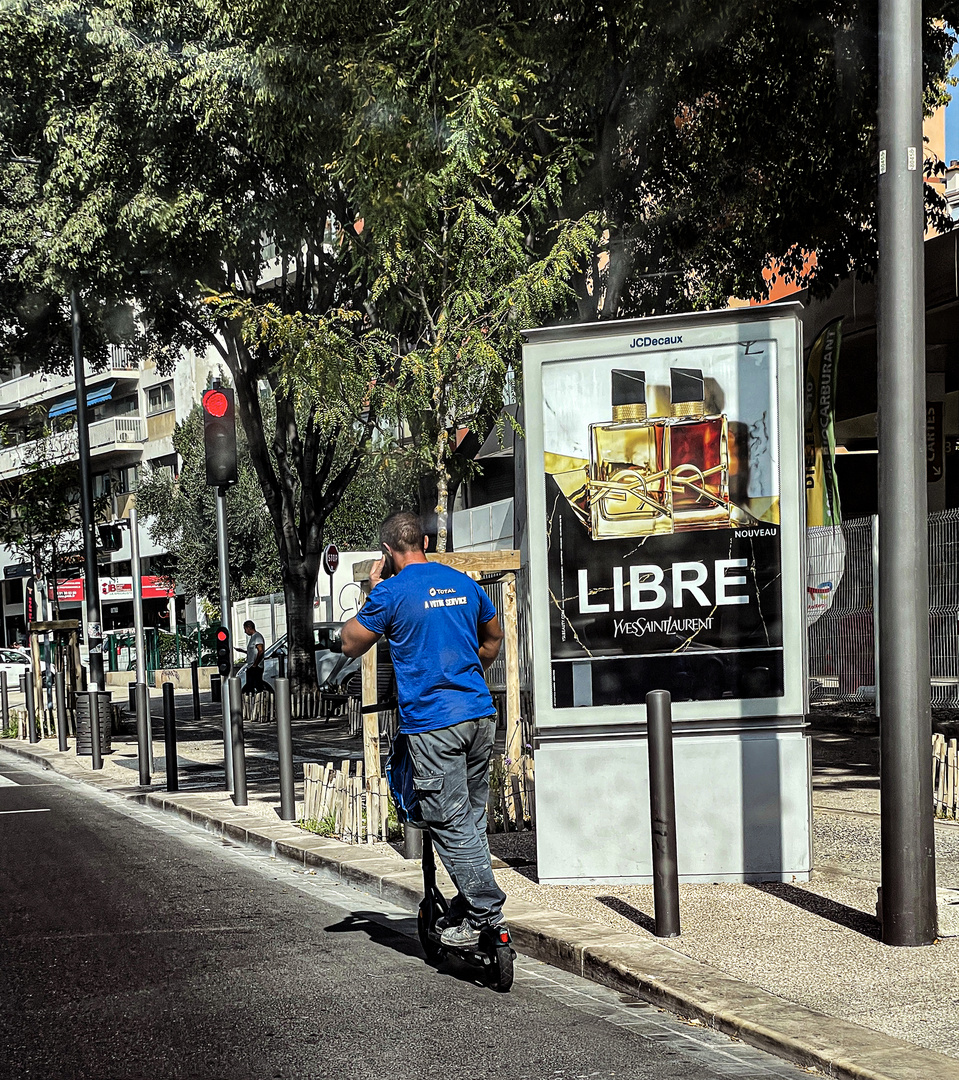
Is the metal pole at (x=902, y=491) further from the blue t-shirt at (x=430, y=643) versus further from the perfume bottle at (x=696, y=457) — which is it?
the blue t-shirt at (x=430, y=643)

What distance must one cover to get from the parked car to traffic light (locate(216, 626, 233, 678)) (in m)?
8.90

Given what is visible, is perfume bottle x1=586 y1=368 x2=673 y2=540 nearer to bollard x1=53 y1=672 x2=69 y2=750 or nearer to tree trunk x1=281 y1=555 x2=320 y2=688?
bollard x1=53 y1=672 x2=69 y2=750

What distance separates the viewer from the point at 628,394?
288 inches

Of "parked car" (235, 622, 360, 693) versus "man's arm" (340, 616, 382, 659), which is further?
"parked car" (235, 622, 360, 693)

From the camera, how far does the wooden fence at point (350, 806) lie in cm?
903

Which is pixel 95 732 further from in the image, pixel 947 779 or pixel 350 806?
pixel 947 779

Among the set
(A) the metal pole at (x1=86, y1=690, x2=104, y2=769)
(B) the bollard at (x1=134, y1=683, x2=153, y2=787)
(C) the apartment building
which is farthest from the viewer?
(C) the apartment building

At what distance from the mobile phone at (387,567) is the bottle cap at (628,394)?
1779mm

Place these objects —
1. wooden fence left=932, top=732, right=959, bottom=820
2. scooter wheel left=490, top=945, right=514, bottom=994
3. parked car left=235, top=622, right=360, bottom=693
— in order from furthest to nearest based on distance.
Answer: parked car left=235, top=622, right=360, bottom=693 < wooden fence left=932, top=732, right=959, bottom=820 < scooter wheel left=490, top=945, right=514, bottom=994

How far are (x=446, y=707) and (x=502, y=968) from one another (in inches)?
40.5

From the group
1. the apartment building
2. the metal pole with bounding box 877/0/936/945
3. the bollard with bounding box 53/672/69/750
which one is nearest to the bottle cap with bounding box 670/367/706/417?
the metal pole with bounding box 877/0/936/945

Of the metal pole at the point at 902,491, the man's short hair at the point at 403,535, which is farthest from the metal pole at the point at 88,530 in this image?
the metal pole at the point at 902,491

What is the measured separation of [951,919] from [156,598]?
50.3m

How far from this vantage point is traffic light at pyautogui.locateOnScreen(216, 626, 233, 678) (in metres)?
12.5
